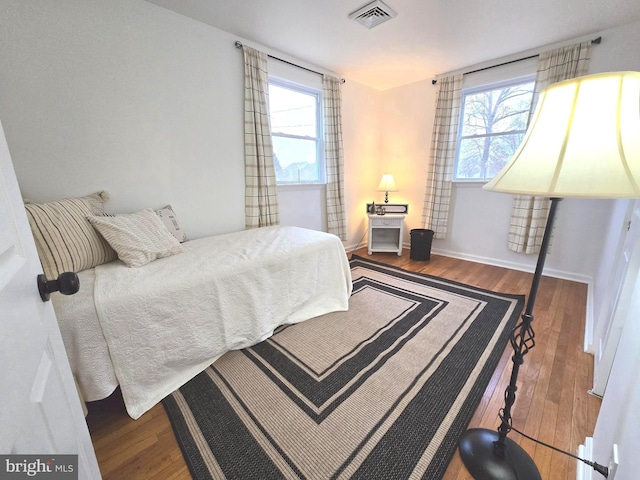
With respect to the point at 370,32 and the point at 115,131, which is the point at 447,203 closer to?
the point at 370,32

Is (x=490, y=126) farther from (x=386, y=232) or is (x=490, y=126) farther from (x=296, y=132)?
(x=296, y=132)

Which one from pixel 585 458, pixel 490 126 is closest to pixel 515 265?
pixel 490 126

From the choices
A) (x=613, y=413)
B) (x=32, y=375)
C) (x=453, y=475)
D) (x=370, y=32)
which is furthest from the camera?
(x=370, y=32)

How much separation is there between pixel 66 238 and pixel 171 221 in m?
0.72

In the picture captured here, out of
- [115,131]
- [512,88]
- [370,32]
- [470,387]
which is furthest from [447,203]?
[115,131]

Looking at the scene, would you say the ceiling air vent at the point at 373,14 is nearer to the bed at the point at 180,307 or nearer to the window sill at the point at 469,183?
the bed at the point at 180,307

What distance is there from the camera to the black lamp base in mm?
971

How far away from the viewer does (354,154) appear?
12.2 ft

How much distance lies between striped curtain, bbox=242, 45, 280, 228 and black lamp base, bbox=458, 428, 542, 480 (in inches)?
91.5

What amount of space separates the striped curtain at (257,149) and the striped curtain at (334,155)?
87 cm

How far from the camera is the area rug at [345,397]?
1.04 meters

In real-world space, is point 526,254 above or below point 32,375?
below

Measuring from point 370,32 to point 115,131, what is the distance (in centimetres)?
227

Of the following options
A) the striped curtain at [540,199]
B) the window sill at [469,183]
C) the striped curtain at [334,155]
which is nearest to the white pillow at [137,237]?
the striped curtain at [334,155]
